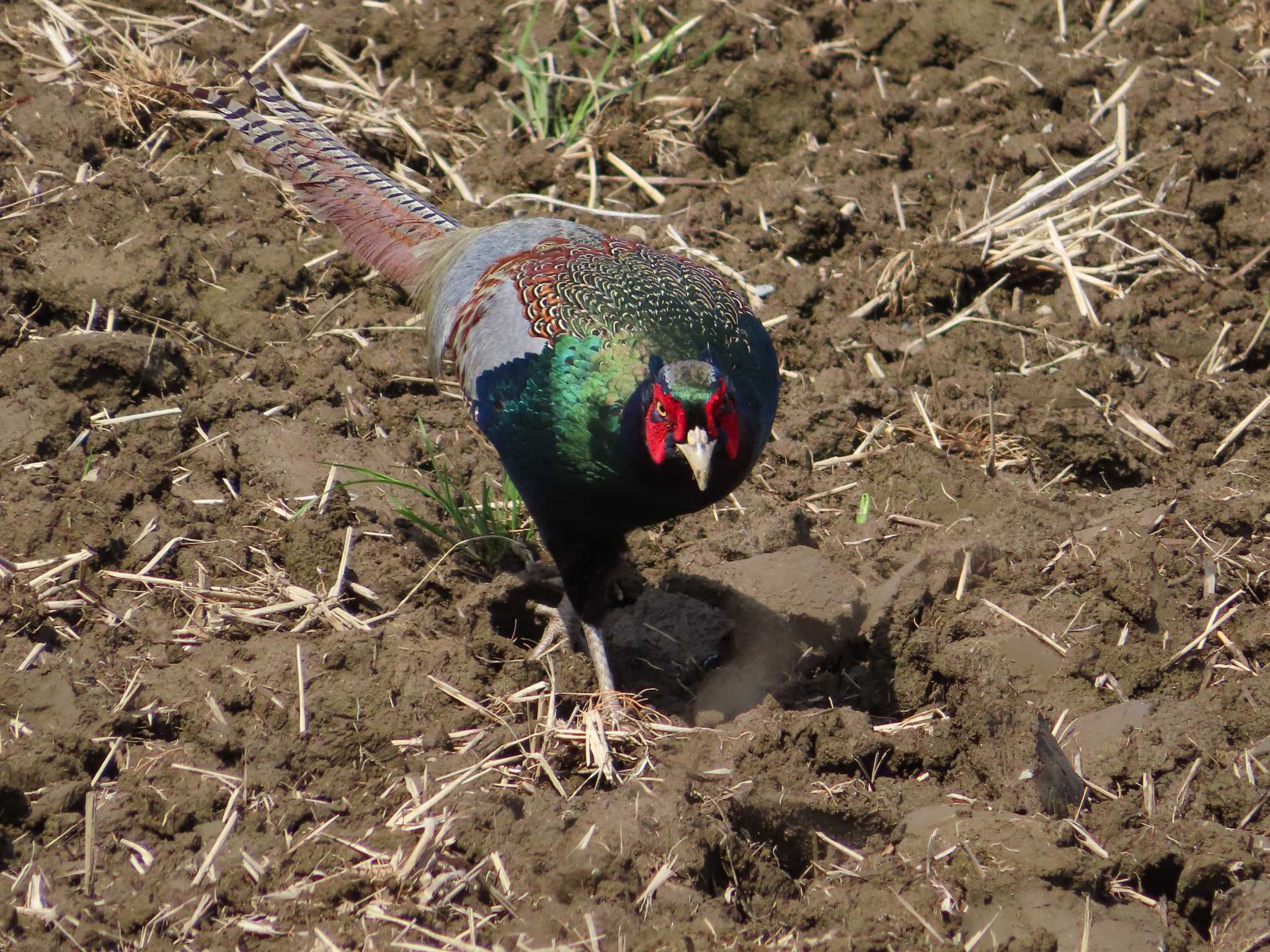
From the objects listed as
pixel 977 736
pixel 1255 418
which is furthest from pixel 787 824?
pixel 1255 418

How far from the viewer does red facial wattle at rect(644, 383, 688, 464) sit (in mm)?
3574

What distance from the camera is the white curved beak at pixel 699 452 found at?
353 cm

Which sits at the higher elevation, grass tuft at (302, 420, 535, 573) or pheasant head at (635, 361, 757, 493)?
pheasant head at (635, 361, 757, 493)

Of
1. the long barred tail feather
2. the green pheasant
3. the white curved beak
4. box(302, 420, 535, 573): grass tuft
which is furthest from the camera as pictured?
the long barred tail feather

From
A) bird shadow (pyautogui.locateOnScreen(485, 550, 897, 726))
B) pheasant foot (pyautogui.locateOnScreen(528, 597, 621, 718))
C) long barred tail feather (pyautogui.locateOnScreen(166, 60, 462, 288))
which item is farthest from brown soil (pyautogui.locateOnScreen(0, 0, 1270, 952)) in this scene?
long barred tail feather (pyautogui.locateOnScreen(166, 60, 462, 288))

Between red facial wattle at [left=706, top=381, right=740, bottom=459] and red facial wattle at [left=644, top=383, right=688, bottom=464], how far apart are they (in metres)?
0.07

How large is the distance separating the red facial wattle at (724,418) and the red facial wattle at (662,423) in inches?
2.8

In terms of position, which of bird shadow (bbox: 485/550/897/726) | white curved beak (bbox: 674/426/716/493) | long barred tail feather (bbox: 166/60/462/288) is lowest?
bird shadow (bbox: 485/550/897/726)

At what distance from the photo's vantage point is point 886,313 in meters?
5.91

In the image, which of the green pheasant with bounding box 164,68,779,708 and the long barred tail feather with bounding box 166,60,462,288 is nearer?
the green pheasant with bounding box 164,68,779,708

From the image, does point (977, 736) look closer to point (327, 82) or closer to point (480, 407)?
point (480, 407)

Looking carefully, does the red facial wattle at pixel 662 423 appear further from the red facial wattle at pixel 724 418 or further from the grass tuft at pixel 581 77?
the grass tuft at pixel 581 77

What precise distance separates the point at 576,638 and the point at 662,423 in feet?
3.69

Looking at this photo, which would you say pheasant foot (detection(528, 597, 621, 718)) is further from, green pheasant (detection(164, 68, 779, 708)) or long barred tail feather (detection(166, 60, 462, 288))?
long barred tail feather (detection(166, 60, 462, 288))
